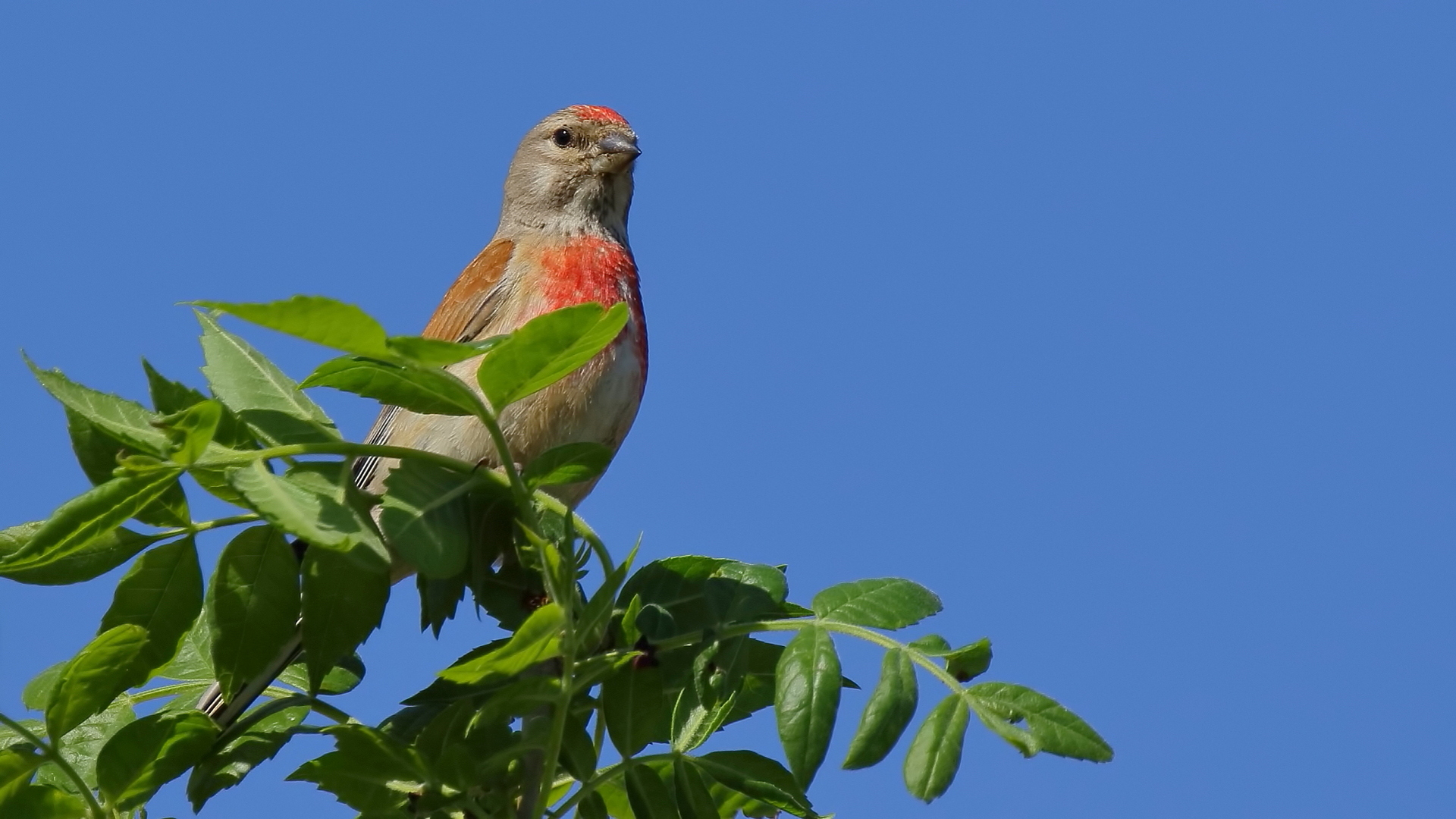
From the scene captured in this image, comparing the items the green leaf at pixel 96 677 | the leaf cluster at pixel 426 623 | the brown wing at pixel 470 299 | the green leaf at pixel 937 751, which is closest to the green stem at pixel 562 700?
the leaf cluster at pixel 426 623

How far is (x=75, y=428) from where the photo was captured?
6.82 ft

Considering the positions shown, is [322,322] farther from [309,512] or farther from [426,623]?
[426,623]

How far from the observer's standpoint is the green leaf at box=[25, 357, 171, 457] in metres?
1.85

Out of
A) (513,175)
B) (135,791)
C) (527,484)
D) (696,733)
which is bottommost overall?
(135,791)

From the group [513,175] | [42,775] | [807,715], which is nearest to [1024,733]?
[807,715]

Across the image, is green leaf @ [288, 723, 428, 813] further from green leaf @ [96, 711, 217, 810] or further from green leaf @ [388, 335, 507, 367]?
green leaf @ [388, 335, 507, 367]

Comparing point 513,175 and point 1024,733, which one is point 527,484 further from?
point 513,175

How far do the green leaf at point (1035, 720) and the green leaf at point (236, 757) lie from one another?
3.42 feet

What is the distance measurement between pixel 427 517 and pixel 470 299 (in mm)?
3088

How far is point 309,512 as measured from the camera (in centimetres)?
175

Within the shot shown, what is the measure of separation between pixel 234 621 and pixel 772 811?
950 millimetres

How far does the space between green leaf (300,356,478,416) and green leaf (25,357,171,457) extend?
0.64 feet

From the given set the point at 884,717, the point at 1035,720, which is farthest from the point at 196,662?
the point at 1035,720

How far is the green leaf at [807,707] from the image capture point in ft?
6.31
